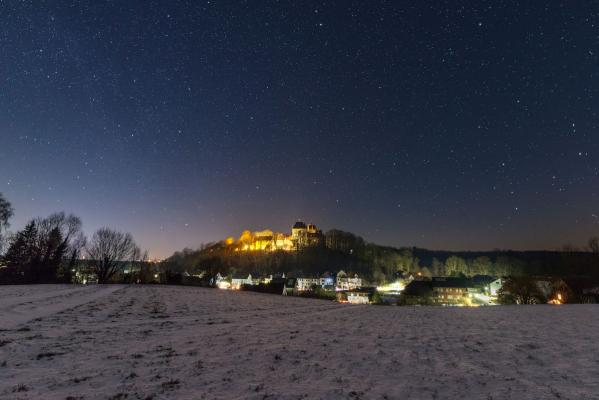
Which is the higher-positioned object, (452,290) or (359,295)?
(452,290)

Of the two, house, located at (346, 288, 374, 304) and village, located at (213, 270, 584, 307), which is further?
house, located at (346, 288, 374, 304)

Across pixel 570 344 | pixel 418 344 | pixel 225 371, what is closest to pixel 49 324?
pixel 225 371

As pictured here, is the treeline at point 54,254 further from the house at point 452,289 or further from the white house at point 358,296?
the house at point 452,289

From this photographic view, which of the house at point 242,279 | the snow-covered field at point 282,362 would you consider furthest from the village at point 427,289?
the snow-covered field at point 282,362

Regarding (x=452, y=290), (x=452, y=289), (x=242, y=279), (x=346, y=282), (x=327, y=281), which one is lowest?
(x=346, y=282)

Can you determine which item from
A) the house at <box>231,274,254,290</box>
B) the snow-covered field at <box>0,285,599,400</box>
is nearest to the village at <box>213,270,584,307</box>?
the house at <box>231,274,254,290</box>

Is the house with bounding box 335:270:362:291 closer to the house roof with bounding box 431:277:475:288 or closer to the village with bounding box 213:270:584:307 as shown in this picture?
the village with bounding box 213:270:584:307

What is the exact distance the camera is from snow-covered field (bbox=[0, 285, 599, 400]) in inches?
294

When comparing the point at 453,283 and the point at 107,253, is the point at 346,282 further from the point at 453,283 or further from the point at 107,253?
the point at 107,253

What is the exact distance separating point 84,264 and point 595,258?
116 metres

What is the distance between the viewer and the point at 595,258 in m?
72.5

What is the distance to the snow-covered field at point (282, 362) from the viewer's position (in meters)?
7.46

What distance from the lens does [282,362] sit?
9828 millimetres

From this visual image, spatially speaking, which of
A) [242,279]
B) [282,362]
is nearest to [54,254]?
[282,362]
